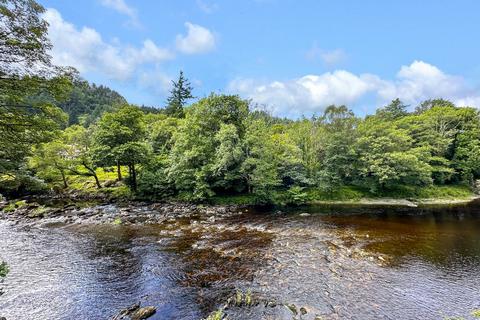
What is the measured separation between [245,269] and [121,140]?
28921mm

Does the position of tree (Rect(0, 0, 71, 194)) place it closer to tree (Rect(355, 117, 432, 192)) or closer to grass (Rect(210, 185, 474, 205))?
grass (Rect(210, 185, 474, 205))

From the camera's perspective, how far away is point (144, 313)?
1073 cm

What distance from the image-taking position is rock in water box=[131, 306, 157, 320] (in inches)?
415

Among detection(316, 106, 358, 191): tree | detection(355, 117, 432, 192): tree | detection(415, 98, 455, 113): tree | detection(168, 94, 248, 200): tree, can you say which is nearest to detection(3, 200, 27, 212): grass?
detection(168, 94, 248, 200): tree

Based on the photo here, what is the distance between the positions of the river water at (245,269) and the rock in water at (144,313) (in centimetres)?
31

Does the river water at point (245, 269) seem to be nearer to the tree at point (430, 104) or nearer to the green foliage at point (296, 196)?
the green foliage at point (296, 196)

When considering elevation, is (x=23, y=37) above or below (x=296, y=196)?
above

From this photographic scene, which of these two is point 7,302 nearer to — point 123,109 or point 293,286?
point 293,286

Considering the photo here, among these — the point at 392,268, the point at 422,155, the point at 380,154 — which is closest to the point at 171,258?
the point at 392,268

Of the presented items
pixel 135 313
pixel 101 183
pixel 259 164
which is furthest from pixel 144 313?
pixel 101 183

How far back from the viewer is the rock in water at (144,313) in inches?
415

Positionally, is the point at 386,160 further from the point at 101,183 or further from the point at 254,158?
the point at 101,183

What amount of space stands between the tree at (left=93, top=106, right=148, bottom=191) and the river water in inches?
502

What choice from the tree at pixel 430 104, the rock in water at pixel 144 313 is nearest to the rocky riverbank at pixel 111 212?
the rock in water at pixel 144 313
